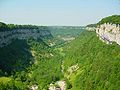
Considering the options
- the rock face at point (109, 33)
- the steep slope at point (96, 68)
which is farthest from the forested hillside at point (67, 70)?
the rock face at point (109, 33)

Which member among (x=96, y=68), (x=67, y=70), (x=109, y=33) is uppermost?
(x=109, y=33)

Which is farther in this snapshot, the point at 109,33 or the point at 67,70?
the point at 67,70

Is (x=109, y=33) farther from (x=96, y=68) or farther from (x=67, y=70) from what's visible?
(x=96, y=68)

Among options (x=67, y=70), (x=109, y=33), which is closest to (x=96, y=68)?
(x=67, y=70)

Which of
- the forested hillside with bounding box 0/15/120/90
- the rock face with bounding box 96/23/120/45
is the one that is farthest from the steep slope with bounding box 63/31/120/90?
the rock face with bounding box 96/23/120/45

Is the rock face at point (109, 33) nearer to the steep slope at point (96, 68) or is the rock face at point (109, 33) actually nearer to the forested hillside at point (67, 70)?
the forested hillside at point (67, 70)

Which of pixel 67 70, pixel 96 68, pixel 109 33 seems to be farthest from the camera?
pixel 67 70
